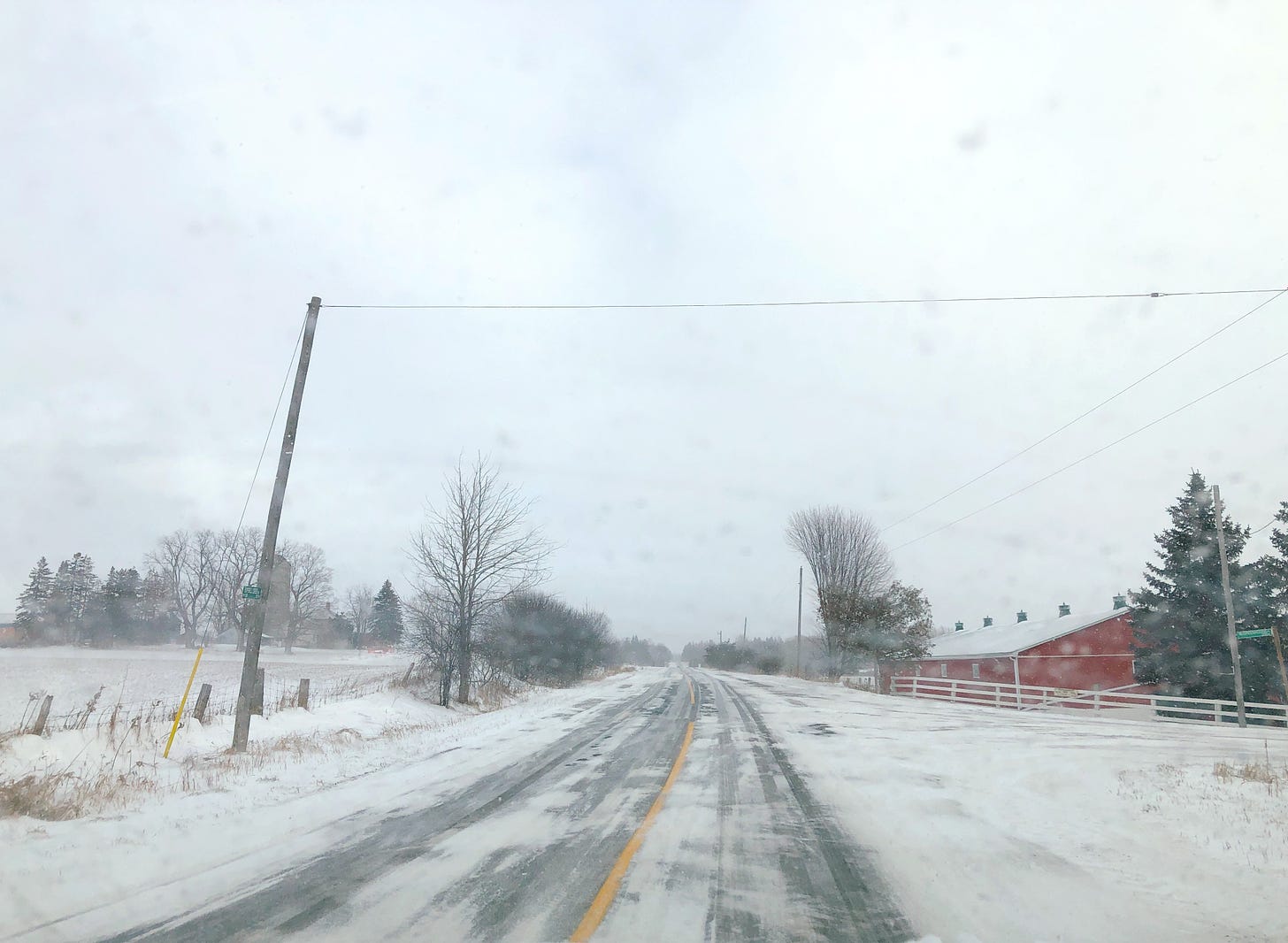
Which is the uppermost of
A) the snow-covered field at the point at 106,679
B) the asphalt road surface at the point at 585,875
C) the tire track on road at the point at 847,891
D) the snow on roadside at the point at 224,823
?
the tire track on road at the point at 847,891

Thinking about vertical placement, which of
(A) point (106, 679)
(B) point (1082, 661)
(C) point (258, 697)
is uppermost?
(B) point (1082, 661)

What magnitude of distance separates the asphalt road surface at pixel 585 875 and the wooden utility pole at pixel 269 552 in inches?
204

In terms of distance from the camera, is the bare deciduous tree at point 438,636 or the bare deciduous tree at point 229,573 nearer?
the bare deciduous tree at point 438,636

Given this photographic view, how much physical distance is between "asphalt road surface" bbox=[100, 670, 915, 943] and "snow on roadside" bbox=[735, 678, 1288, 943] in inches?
21.6

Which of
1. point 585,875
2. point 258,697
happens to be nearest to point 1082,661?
point 258,697

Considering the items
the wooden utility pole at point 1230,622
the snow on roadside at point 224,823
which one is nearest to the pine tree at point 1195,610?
the wooden utility pole at point 1230,622

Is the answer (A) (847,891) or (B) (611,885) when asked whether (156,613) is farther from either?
(A) (847,891)

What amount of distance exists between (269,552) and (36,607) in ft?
232

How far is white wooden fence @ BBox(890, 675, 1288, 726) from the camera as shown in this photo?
2542 cm

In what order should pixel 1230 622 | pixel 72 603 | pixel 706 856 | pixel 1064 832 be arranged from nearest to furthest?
pixel 706 856 < pixel 1064 832 < pixel 1230 622 < pixel 72 603

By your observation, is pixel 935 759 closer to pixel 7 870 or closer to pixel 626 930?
pixel 626 930

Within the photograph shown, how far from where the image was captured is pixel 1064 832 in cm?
742

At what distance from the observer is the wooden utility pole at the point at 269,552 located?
12539 millimetres

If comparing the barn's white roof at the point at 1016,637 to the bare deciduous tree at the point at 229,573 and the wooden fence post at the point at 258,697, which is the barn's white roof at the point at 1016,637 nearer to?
the wooden fence post at the point at 258,697
